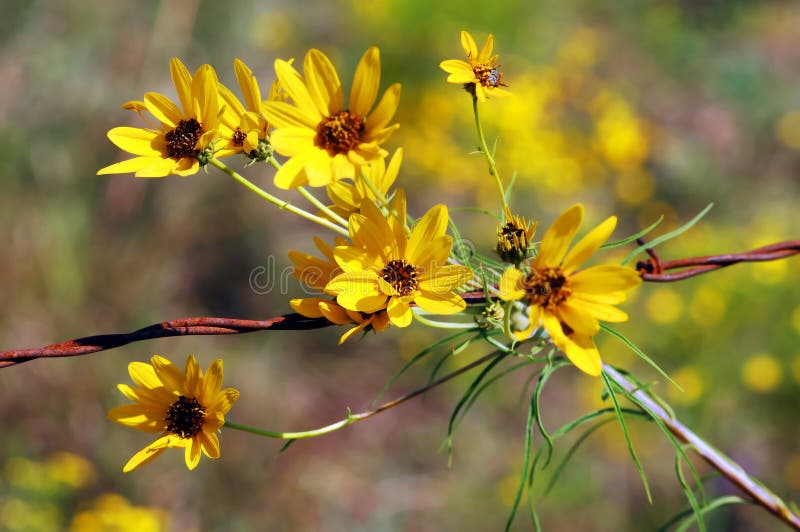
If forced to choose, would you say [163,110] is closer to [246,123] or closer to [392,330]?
[246,123]

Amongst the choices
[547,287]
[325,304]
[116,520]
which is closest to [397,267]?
[325,304]

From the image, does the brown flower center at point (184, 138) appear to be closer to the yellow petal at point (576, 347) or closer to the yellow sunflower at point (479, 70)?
the yellow sunflower at point (479, 70)

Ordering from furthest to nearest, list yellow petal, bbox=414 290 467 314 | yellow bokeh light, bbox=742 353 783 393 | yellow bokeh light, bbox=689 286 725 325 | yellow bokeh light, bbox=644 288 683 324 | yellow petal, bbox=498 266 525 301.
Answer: yellow bokeh light, bbox=644 288 683 324 < yellow bokeh light, bbox=689 286 725 325 < yellow bokeh light, bbox=742 353 783 393 < yellow petal, bbox=414 290 467 314 < yellow petal, bbox=498 266 525 301

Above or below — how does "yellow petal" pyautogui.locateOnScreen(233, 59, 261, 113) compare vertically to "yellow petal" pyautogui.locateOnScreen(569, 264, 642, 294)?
above

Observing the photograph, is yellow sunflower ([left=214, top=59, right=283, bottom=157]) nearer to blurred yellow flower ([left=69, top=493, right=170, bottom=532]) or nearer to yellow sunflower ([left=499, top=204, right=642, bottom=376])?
yellow sunflower ([left=499, top=204, right=642, bottom=376])

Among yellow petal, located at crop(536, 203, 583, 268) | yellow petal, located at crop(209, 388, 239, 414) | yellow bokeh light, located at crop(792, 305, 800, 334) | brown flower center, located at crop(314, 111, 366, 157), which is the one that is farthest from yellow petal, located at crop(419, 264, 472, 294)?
yellow bokeh light, located at crop(792, 305, 800, 334)

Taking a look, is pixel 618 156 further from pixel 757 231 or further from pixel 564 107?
pixel 757 231

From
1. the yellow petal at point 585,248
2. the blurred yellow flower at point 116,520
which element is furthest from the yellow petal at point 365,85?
the blurred yellow flower at point 116,520
